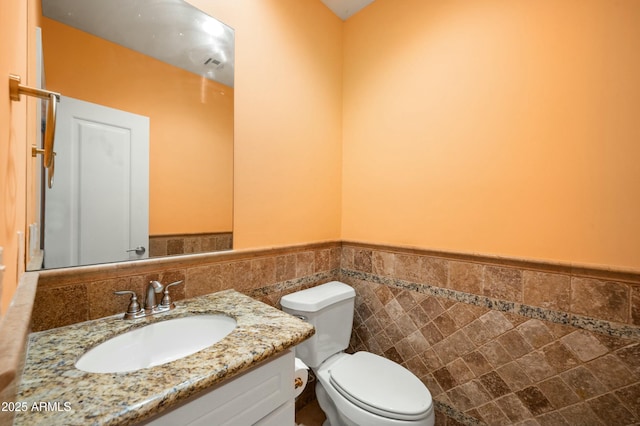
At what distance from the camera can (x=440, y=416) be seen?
134cm

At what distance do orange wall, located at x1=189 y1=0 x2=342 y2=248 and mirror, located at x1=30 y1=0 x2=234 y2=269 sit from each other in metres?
0.08

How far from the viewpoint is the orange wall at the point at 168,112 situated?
904 mm

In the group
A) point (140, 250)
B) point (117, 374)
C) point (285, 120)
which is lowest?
point (117, 374)

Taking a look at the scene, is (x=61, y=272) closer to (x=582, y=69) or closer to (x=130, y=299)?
(x=130, y=299)

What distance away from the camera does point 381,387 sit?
1.17m

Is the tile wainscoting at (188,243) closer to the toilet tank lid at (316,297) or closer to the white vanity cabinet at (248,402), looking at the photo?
the toilet tank lid at (316,297)

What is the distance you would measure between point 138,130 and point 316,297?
3.70ft

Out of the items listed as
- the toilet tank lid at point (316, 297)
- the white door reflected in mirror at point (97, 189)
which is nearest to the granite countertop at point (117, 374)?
the white door reflected in mirror at point (97, 189)

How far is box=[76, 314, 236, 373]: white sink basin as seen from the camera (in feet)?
2.54

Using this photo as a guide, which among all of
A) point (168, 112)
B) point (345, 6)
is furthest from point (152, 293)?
point (345, 6)

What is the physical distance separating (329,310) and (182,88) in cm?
132

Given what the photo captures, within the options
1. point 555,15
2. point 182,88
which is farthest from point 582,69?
point 182,88

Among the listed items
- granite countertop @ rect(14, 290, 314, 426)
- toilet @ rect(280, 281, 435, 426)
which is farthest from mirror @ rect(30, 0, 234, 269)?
toilet @ rect(280, 281, 435, 426)

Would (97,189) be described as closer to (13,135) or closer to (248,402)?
(13,135)
